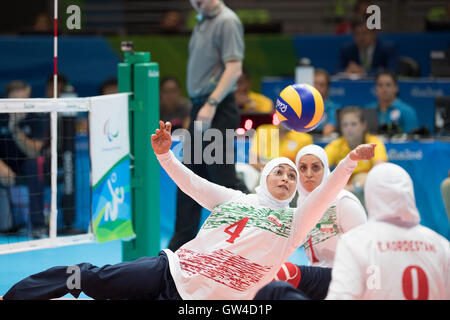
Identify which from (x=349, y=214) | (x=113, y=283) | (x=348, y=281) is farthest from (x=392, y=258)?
(x=113, y=283)

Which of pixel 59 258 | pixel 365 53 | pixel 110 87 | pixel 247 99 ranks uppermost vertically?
pixel 365 53

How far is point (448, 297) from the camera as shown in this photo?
11.7 feet

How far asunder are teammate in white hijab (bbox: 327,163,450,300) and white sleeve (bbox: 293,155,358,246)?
0.68 meters

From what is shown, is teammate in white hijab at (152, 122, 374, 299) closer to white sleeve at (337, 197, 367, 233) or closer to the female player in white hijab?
the female player in white hijab

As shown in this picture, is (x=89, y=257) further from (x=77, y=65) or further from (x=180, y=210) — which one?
(x=77, y=65)

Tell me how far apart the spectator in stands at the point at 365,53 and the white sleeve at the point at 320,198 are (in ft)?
19.3

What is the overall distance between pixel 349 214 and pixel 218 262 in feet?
3.20

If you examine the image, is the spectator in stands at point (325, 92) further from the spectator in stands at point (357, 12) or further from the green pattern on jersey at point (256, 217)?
the green pattern on jersey at point (256, 217)

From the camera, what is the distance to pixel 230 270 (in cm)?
456

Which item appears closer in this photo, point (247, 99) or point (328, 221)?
point (328, 221)

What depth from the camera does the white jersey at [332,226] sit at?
5031 mm

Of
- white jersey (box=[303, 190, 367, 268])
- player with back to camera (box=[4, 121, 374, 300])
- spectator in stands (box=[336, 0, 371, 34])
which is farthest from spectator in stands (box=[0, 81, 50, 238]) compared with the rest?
spectator in stands (box=[336, 0, 371, 34])

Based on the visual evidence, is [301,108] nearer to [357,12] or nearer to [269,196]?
[269,196]

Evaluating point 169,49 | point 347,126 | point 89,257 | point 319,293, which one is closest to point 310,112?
point 319,293
